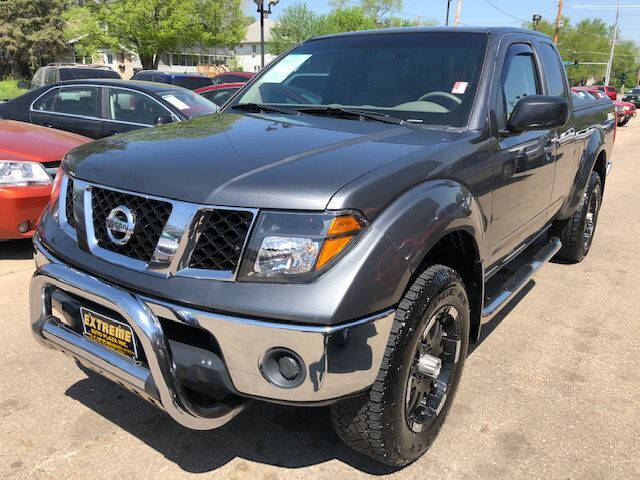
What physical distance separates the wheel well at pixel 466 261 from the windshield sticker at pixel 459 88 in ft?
2.68

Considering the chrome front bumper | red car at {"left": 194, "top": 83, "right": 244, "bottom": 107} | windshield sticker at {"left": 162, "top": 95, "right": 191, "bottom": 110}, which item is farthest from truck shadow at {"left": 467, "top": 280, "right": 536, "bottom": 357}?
red car at {"left": 194, "top": 83, "right": 244, "bottom": 107}

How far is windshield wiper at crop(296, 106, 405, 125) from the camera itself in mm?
2852

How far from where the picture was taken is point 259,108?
3.32m

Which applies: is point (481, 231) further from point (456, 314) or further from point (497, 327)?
point (497, 327)

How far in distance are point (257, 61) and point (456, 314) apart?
83417mm

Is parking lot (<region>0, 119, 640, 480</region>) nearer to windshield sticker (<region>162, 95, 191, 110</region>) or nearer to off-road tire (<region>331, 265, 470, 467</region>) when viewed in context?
off-road tire (<region>331, 265, 470, 467</region>)

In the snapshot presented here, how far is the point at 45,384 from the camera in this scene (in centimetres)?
300

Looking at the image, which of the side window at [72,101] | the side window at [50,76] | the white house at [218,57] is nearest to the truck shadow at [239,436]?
the side window at [72,101]

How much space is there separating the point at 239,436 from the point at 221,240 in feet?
3.77

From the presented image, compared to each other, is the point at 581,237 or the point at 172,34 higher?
the point at 172,34

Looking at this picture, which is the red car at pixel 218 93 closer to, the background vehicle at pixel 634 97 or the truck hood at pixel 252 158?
the truck hood at pixel 252 158

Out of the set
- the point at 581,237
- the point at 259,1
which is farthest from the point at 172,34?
the point at 581,237

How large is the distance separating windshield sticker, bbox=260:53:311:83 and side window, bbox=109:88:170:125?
3393mm

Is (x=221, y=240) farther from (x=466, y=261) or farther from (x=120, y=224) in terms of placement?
(x=466, y=261)
